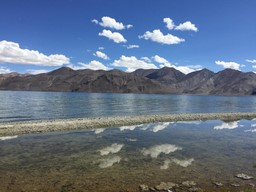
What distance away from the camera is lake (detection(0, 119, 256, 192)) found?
1902cm

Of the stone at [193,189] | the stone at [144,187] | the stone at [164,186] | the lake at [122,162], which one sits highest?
the stone at [193,189]

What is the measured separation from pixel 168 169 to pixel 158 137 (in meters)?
15.8

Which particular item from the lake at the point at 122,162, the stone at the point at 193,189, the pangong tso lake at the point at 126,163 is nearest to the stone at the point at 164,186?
the pangong tso lake at the point at 126,163

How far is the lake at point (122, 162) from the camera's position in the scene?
62.4ft

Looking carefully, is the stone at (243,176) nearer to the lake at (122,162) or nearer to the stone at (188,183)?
the lake at (122,162)

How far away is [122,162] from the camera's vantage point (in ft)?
80.5

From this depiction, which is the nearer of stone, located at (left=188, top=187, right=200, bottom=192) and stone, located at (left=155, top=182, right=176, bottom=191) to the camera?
stone, located at (left=188, top=187, right=200, bottom=192)

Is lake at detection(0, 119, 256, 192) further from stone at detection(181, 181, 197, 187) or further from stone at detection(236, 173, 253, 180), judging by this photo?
stone at detection(236, 173, 253, 180)

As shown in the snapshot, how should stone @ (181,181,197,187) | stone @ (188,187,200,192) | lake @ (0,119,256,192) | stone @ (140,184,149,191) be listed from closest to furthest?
1. stone @ (188,187,200,192)
2. stone @ (140,184,149,191)
3. stone @ (181,181,197,187)
4. lake @ (0,119,256,192)

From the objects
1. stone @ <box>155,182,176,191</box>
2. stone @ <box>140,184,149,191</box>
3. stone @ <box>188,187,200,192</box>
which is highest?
stone @ <box>188,187,200,192</box>

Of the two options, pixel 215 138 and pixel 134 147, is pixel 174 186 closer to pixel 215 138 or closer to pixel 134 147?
pixel 134 147

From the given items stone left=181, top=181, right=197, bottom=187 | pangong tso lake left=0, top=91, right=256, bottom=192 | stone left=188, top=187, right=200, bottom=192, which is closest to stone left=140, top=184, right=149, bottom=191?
pangong tso lake left=0, top=91, right=256, bottom=192

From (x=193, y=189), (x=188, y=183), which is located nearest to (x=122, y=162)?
(x=188, y=183)

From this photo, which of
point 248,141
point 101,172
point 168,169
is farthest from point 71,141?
point 248,141
